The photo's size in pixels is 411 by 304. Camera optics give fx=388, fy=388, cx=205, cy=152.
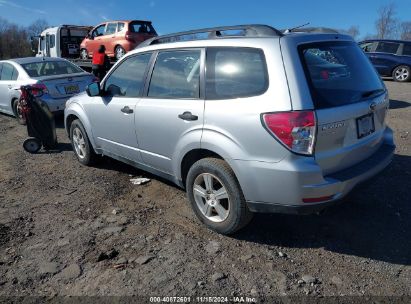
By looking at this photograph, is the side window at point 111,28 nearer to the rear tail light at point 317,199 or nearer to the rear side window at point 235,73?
the rear side window at point 235,73

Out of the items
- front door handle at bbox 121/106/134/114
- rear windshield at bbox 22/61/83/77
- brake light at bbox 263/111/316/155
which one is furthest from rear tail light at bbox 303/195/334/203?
rear windshield at bbox 22/61/83/77

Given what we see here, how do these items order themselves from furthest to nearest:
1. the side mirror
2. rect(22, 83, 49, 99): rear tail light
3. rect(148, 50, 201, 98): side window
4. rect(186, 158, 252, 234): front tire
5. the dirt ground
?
rect(22, 83, 49, 99): rear tail light → the side mirror → rect(148, 50, 201, 98): side window → rect(186, 158, 252, 234): front tire → the dirt ground

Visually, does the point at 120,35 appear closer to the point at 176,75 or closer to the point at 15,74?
the point at 15,74

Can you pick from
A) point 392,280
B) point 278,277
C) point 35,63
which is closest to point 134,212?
point 278,277

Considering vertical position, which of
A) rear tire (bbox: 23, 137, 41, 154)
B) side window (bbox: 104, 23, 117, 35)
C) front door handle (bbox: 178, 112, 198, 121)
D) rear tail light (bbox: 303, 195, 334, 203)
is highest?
side window (bbox: 104, 23, 117, 35)

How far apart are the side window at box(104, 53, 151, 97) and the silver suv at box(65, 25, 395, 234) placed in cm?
5

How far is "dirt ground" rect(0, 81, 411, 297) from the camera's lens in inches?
119

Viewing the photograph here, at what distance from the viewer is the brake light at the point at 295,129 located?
9.59 ft

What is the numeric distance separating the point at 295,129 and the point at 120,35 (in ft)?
48.1

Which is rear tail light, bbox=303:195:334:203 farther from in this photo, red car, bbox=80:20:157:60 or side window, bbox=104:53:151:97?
red car, bbox=80:20:157:60

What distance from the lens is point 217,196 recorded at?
3619mm

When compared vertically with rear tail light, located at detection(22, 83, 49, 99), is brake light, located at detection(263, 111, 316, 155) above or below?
above

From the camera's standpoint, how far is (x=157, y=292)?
296 centimetres

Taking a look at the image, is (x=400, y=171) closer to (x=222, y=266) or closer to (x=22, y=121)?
(x=222, y=266)
